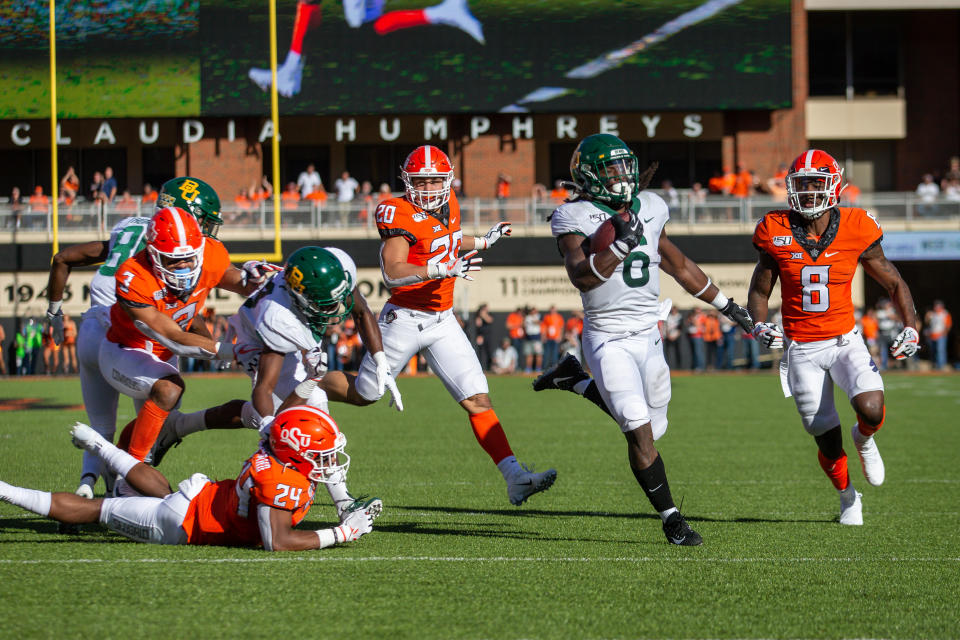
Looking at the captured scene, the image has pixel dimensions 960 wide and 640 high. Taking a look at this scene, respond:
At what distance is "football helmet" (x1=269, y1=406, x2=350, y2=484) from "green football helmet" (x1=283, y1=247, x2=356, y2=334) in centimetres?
58

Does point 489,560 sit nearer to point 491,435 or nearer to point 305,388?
point 305,388

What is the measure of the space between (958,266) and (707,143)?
290 inches

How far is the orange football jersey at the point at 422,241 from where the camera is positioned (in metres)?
7.19

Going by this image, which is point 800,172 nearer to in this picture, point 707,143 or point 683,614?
point 683,614

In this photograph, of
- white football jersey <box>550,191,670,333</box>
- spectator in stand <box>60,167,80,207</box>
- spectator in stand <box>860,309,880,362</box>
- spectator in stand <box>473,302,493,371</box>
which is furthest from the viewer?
spectator in stand <box>60,167,80,207</box>

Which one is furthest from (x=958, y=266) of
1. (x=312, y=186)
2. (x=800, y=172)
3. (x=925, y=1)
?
(x=800, y=172)

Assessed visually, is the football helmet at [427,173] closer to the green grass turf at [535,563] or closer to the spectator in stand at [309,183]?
the green grass turf at [535,563]

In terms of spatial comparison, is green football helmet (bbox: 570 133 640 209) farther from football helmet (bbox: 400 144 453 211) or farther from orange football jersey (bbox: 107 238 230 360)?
orange football jersey (bbox: 107 238 230 360)

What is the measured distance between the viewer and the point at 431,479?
8867 millimetres

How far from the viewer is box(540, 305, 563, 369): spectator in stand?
26203 millimetres

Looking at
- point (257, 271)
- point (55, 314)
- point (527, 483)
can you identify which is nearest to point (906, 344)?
point (527, 483)

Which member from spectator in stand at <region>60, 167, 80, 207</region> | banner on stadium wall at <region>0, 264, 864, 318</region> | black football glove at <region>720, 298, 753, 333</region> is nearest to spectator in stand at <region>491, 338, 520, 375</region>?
banner on stadium wall at <region>0, 264, 864, 318</region>

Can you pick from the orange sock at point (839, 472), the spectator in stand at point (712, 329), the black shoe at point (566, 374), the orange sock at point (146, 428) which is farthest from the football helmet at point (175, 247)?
the spectator in stand at point (712, 329)

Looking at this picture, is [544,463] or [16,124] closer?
[544,463]
